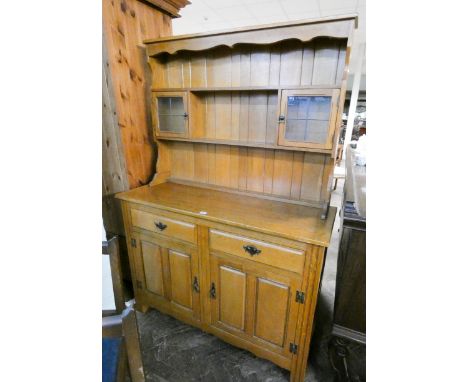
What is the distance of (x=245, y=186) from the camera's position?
1590 mm

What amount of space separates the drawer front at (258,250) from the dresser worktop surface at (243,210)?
72mm

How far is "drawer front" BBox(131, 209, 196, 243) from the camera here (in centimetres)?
130

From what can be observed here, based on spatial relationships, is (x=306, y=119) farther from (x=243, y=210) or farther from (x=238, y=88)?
(x=243, y=210)

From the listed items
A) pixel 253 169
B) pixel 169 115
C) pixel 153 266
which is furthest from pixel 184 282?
pixel 169 115

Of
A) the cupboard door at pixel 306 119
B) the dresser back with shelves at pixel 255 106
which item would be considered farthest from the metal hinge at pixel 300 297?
the cupboard door at pixel 306 119

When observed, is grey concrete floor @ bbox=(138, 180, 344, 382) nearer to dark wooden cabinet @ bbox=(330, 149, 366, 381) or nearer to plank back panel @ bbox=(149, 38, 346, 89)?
dark wooden cabinet @ bbox=(330, 149, 366, 381)

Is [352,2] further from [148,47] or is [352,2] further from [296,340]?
[296,340]

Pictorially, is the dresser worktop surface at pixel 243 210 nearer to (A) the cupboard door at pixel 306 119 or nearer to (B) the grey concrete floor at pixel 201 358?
(A) the cupboard door at pixel 306 119

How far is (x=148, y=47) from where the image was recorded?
1.46 meters

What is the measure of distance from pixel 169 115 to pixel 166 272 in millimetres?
986

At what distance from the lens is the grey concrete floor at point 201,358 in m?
1.34

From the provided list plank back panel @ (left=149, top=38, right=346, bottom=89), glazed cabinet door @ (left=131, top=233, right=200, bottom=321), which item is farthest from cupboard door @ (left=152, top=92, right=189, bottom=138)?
glazed cabinet door @ (left=131, top=233, right=200, bottom=321)
